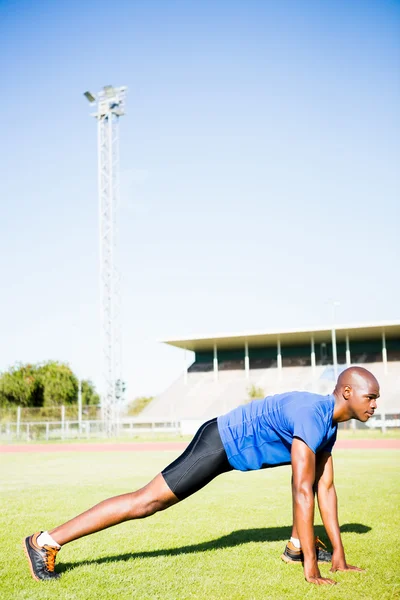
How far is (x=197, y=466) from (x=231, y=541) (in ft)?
6.54

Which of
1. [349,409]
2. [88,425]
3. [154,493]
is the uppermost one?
[349,409]

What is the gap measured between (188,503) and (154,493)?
5.07 m

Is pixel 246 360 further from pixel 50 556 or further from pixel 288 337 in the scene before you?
pixel 50 556

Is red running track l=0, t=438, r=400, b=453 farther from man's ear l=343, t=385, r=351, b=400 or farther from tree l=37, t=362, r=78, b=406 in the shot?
tree l=37, t=362, r=78, b=406

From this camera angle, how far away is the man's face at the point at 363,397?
4.61 metres

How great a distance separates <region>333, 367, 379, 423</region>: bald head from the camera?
4613 mm

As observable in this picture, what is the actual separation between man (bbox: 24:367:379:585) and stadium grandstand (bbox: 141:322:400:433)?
47.1 metres

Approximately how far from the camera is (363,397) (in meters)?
4.61

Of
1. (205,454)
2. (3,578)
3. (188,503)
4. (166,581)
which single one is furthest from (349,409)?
(188,503)

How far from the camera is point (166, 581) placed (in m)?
4.72

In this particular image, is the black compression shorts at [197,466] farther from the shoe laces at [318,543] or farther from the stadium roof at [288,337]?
the stadium roof at [288,337]

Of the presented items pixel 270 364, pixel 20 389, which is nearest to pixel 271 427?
pixel 20 389

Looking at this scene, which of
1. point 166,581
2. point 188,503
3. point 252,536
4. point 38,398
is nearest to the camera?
point 166,581

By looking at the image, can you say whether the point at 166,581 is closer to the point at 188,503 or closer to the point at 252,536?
the point at 252,536
